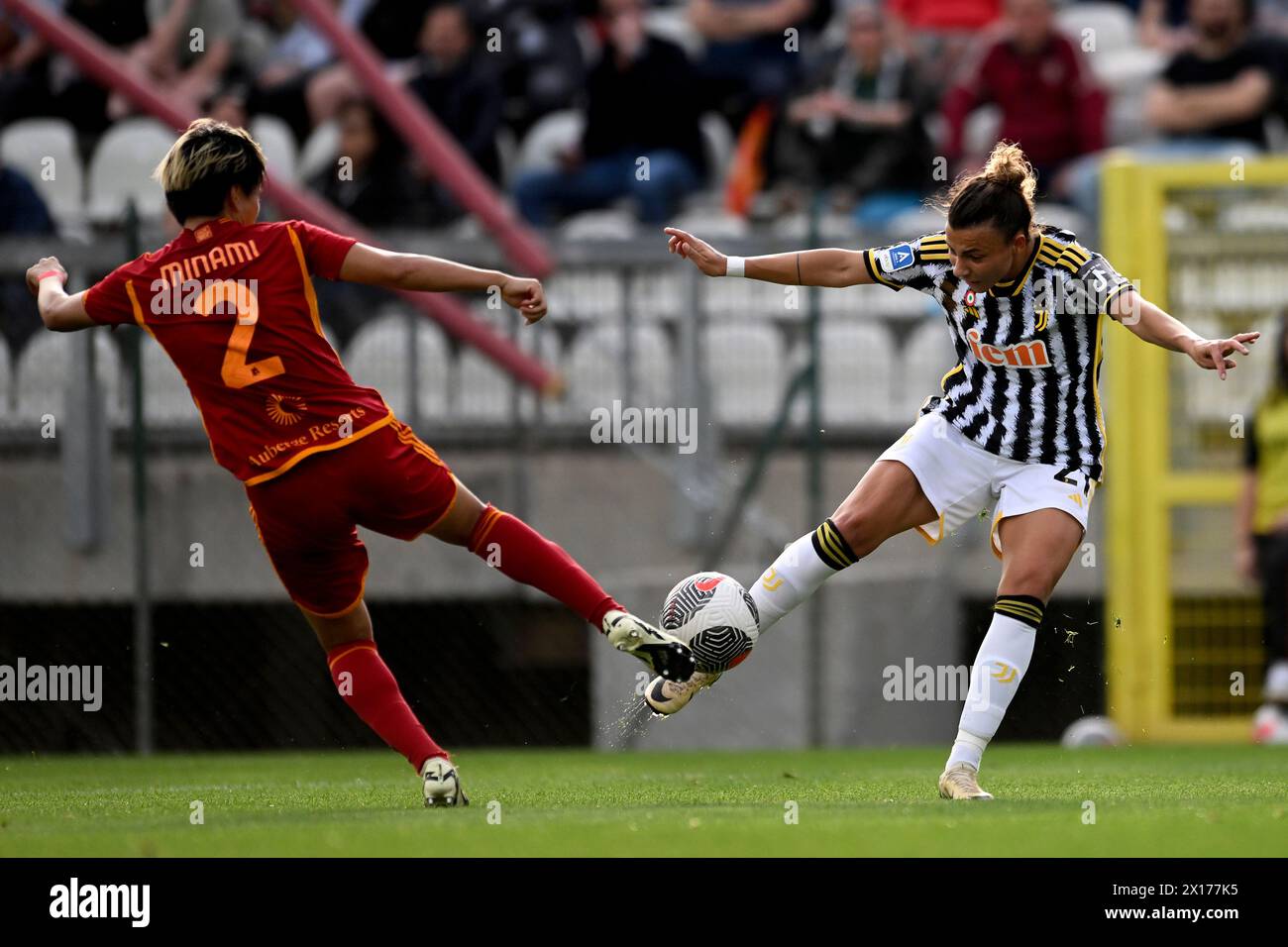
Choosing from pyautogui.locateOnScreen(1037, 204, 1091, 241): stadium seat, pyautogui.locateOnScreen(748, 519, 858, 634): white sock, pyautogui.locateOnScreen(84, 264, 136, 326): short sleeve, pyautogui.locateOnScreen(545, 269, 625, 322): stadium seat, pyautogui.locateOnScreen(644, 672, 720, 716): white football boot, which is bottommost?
pyautogui.locateOnScreen(644, 672, 720, 716): white football boot

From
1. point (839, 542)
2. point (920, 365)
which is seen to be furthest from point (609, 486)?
point (839, 542)

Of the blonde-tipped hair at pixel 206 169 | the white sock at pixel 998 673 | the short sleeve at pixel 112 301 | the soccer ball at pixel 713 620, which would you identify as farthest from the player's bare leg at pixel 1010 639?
the short sleeve at pixel 112 301

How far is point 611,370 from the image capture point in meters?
10.5

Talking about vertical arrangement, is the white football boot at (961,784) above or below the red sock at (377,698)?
below

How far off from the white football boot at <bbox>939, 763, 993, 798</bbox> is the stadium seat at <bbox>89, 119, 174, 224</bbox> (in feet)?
26.3

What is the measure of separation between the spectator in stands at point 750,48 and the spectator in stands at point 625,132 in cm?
64

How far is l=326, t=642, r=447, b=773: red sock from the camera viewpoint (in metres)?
6.09

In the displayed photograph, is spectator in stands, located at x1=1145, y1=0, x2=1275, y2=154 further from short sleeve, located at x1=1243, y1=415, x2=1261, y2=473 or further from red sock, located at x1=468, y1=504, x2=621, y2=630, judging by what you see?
red sock, located at x1=468, y1=504, x2=621, y2=630

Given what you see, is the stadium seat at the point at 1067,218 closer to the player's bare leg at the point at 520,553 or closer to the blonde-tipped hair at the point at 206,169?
the player's bare leg at the point at 520,553

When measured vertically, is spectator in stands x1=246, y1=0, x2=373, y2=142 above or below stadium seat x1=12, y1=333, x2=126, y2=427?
above

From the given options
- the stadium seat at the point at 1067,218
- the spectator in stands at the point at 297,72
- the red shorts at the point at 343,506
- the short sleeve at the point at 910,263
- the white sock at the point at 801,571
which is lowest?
the white sock at the point at 801,571

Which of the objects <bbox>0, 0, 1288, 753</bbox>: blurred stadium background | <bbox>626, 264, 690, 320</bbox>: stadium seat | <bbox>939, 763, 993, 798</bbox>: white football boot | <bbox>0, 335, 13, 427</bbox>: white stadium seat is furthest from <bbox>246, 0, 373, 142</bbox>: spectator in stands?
<bbox>939, 763, 993, 798</bbox>: white football boot

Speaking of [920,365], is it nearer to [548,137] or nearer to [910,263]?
[548,137]

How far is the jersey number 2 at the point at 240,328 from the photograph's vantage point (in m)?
5.83
